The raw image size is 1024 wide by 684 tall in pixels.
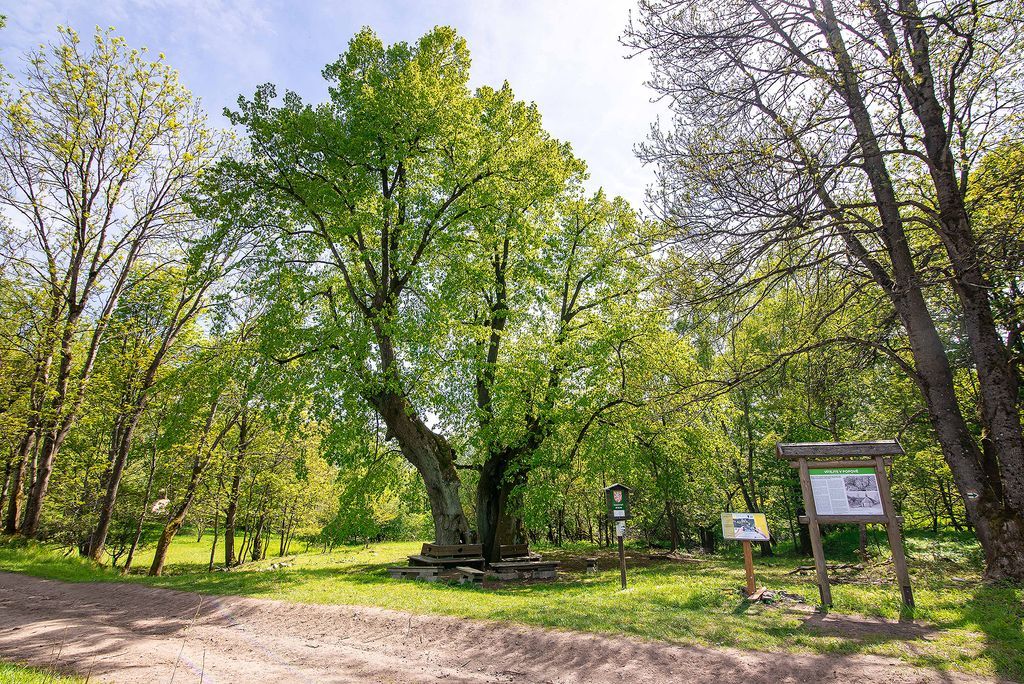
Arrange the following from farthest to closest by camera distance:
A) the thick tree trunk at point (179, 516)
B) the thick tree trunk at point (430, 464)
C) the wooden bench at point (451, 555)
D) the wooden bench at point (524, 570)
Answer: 1. the thick tree trunk at point (179, 516)
2. the thick tree trunk at point (430, 464)
3. the wooden bench at point (524, 570)
4. the wooden bench at point (451, 555)

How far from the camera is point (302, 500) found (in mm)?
27938

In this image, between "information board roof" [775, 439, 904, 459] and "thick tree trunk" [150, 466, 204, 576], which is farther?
"thick tree trunk" [150, 466, 204, 576]

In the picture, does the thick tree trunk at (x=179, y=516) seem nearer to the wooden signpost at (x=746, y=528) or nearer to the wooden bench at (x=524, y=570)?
the wooden bench at (x=524, y=570)

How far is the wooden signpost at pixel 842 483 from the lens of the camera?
24.4 ft

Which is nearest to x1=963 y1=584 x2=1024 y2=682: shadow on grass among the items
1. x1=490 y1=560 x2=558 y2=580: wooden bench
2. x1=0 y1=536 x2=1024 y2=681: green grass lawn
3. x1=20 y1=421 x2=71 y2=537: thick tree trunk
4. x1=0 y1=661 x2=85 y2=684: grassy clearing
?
x1=0 y1=536 x2=1024 y2=681: green grass lawn

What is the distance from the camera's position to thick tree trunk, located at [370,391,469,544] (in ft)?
45.9

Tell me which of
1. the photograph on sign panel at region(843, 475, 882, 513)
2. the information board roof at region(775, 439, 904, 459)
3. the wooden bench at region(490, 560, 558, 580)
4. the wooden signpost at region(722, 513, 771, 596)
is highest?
the information board roof at region(775, 439, 904, 459)

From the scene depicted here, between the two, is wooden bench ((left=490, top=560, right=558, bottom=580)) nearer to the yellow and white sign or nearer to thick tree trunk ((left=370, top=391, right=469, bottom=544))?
thick tree trunk ((left=370, top=391, right=469, bottom=544))

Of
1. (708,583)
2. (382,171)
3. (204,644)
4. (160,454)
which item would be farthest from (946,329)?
(160,454)

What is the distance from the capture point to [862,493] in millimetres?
7547

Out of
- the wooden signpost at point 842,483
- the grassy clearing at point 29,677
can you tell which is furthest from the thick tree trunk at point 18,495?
the wooden signpost at point 842,483

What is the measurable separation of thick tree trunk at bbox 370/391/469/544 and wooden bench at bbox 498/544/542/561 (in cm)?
135

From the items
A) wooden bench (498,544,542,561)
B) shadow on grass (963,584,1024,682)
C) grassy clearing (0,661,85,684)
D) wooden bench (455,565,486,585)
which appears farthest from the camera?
wooden bench (498,544,542,561)

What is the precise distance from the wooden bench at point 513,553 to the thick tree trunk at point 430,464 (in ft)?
4.44
